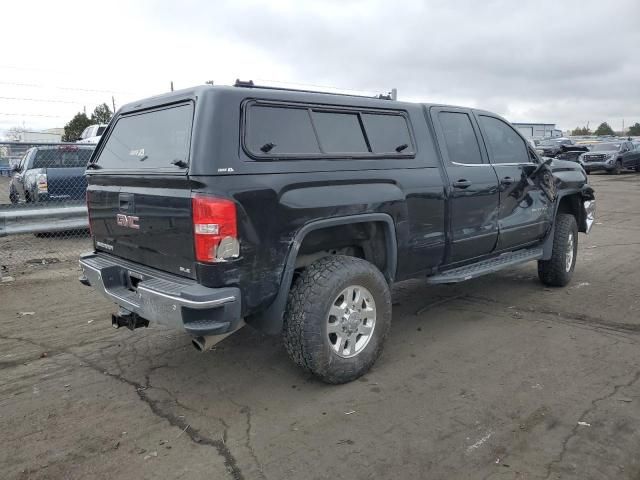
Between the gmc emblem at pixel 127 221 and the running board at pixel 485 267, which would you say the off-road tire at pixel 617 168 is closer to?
the running board at pixel 485 267

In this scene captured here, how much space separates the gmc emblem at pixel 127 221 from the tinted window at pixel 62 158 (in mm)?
6987

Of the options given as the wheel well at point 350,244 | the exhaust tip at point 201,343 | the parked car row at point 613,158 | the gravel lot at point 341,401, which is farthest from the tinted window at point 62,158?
the parked car row at point 613,158

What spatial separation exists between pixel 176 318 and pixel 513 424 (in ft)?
6.94

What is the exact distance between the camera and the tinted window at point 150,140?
136 inches

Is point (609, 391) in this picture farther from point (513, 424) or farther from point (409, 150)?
point (409, 150)

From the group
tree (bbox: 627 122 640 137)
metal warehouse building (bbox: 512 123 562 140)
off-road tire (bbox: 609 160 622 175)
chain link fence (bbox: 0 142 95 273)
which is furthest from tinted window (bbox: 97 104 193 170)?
tree (bbox: 627 122 640 137)

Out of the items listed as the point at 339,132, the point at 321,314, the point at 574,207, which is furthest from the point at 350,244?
the point at 574,207

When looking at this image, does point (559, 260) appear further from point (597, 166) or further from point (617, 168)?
point (617, 168)

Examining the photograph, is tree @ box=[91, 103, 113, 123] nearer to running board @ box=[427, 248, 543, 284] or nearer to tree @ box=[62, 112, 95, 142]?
tree @ box=[62, 112, 95, 142]

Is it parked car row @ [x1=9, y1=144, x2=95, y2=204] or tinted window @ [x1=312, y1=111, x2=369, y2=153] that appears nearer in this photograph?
tinted window @ [x1=312, y1=111, x2=369, y2=153]

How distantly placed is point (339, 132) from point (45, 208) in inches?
202

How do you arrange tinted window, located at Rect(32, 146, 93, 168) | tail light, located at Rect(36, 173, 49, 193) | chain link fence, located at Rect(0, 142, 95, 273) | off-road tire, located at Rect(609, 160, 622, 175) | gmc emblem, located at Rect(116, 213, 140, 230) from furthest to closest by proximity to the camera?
1. off-road tire, located at Rect(609, 160, 622, 175)
2. tinted window, located at Rect(32, 146, 93, 168)
3. tail light, located at Rect(36, 173, 49, 193)
4. chain link fence, located at Rect(0, 142, 95, 273)
5. gmc emblem, located at Rect(116, 213, 140, 230)

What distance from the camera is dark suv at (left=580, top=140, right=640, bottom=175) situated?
25734 millimetres

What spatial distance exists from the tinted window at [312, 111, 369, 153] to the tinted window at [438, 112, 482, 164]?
106 centimetres
